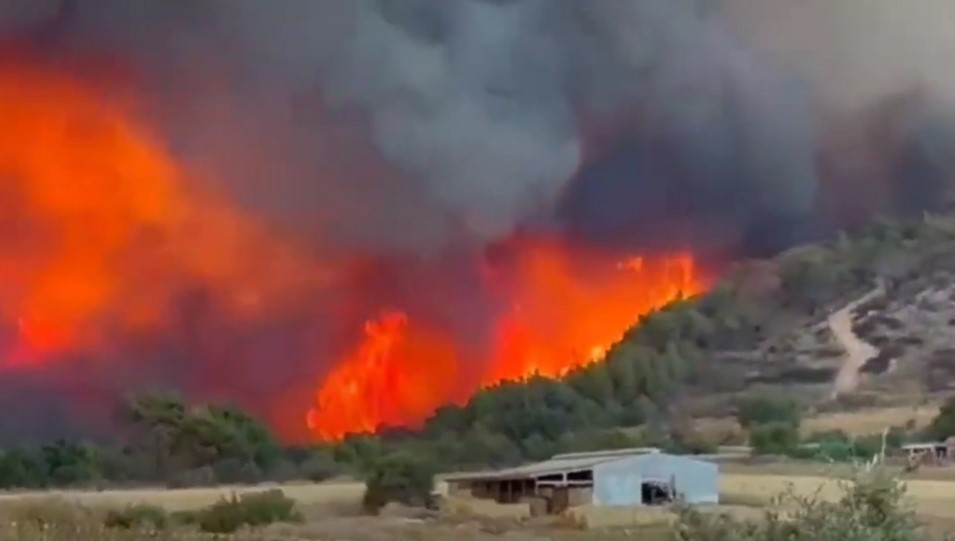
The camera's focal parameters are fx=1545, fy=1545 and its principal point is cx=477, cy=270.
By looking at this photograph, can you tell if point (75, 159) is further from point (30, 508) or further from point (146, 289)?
point (30, 508)

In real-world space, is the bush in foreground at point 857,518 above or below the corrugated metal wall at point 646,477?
below

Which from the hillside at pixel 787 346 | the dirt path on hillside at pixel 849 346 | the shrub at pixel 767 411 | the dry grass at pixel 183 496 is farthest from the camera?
the dirt path on hillside at pixel 849 346

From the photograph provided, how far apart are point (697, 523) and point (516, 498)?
25.9 feet

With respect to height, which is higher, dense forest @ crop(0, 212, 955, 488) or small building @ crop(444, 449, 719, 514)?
dense forest @ crop(0, 212, 955, 488)

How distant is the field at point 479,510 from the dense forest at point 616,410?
1252 mm

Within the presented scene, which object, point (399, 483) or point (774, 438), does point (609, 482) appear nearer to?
point (399, 483)

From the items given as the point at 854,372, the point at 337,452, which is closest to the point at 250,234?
the point at 337,452

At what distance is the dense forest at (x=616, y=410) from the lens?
24.6 metres

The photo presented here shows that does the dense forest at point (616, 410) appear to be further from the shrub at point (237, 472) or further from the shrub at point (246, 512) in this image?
the shrub at point (246, 512)

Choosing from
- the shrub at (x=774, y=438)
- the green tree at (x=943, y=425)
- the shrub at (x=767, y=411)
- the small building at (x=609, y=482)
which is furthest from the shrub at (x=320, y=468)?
the green tree at (x=943, y=425)

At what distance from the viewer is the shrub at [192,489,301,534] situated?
67.1 feet

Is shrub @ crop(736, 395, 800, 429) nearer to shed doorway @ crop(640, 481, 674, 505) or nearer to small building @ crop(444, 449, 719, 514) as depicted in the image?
small building @ crop(444, 449, 719, 514)

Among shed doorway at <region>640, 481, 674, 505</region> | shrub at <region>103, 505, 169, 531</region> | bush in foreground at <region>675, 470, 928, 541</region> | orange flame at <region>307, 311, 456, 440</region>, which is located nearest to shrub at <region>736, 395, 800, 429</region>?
orange flame at <region>307, 311, 456, 440</region>

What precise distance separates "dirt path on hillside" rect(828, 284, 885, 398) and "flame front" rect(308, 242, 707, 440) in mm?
2671
